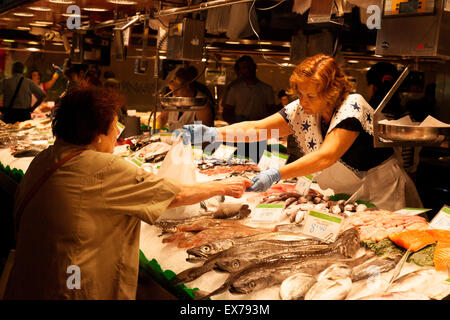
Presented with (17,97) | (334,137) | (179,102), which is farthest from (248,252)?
(17,97)

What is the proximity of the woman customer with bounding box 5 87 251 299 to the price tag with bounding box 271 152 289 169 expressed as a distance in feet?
5.50

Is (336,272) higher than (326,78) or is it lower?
lower

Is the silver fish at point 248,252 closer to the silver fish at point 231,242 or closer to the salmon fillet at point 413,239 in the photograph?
the silver fish at point 231,242

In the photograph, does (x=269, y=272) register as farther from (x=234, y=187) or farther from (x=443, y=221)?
(x=443, y=221)

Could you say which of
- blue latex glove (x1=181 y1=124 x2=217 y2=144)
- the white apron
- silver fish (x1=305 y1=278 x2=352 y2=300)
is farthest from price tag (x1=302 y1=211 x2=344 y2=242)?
blue latex glove (x1=181 y1=124 x2=217 y2=144)

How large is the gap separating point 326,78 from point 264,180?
81cm

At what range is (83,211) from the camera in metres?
1.80

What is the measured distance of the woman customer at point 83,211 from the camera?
5.93ft

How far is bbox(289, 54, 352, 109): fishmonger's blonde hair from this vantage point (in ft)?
9.48

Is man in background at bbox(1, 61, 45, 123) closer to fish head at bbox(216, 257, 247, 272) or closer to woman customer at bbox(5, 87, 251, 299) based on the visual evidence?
woman customer at bbox(5, 87, 251, 299)

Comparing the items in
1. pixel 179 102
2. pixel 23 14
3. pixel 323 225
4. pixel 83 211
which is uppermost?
pixel 23 14

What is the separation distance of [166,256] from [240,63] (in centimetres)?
475

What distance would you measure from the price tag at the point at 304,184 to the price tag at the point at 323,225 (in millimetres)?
666
